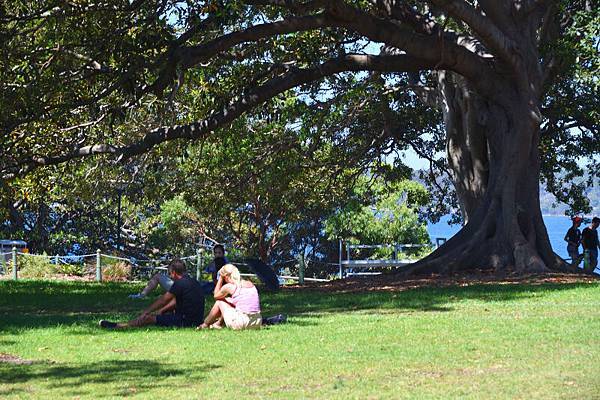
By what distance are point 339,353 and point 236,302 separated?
2.76 m

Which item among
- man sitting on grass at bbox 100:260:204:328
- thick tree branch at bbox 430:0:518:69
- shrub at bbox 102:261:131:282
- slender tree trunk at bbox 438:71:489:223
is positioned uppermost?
thick tree branch at bbox 430:0:518:69

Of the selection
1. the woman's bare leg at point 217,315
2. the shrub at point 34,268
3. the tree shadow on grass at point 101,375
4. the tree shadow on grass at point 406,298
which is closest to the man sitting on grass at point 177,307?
the woman's bare leg at point 217,315

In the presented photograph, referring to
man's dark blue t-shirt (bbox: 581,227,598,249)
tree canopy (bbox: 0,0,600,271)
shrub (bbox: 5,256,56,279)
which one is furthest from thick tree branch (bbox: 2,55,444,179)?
shrub (bbox: 5,256,56,279)

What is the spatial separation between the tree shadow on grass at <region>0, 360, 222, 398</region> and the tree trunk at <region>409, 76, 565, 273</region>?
42.1 feet

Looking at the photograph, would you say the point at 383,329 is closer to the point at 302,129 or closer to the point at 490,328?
the point at 490,328

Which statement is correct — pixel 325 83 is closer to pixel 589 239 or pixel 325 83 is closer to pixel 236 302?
pixel 589 239

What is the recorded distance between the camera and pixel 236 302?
13.8 meters

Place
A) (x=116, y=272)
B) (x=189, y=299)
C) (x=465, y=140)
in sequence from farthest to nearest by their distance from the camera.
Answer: (x=116, y=272) → (x=465, y=140) → (x=189, y=299)

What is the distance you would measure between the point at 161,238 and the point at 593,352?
38.9 metres

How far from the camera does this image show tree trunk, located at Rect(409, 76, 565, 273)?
896 inches

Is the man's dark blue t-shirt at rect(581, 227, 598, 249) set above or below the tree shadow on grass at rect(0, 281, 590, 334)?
above

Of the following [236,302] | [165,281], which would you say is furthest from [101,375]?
[165,281]

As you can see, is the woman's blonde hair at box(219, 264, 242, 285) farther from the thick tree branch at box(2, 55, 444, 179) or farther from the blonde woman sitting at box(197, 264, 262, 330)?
the thick tree branch at box(2, 55, 444, 179)

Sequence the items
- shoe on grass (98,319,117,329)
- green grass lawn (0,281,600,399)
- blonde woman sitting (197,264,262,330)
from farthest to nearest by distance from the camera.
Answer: shoe on grass (98,319,117,329)
blonde woman sitting (197,264,262,330)
green grass lawn (0,281,600,399)
